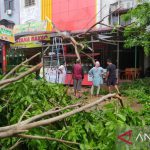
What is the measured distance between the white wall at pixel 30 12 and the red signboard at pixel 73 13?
185cm

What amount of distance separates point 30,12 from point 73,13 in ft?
15.8

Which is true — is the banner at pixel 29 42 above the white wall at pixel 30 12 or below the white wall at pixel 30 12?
below

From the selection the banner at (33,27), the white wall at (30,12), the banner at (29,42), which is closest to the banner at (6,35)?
the banner at (29,42)

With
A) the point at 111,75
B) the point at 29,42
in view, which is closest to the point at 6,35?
the point at 111,75

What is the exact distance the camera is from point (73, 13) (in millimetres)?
23109

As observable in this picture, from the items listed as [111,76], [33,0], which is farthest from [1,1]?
[111,76]

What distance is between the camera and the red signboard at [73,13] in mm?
22031

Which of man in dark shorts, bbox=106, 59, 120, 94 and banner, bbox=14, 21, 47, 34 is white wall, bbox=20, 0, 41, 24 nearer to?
banner, bbox=14, 21, 47, 34

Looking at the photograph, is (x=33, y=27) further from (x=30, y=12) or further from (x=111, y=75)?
(x=111, y=75)

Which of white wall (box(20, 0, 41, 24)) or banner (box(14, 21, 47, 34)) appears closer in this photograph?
banner (box(14, 21, 47, 34))

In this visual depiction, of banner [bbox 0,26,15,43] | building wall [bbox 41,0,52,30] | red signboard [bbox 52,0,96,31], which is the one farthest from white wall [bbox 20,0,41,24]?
banner [bbox 0,26,15,43]

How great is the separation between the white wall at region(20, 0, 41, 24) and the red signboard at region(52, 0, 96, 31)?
185 centimetres

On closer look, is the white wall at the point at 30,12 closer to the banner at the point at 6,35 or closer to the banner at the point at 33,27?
the banner at the point at 33,27

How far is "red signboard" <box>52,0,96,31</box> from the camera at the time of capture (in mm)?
22031
